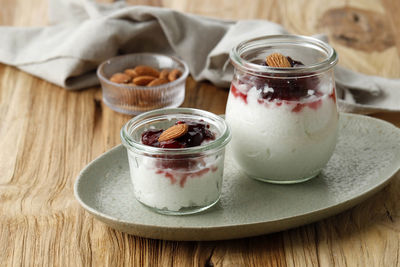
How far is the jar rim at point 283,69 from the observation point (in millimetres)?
1121

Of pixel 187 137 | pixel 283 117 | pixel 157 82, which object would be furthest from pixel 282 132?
pixel 157 82

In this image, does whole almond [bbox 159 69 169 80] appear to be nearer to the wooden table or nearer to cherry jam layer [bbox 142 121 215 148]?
the wooden table

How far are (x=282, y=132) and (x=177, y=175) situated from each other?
8.2 inches

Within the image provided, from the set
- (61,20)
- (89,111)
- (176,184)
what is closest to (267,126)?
(176,184)

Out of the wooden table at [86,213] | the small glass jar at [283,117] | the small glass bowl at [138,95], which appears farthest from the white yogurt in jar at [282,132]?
the small glass bowl at [138,95]

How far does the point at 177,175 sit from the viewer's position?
1080 millimetres

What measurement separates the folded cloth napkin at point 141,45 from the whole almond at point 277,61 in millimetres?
508

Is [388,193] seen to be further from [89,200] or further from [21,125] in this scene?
[21,125]

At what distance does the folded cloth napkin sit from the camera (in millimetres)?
1691

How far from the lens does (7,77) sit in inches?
71.6

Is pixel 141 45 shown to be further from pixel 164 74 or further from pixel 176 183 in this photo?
pixel 176 183

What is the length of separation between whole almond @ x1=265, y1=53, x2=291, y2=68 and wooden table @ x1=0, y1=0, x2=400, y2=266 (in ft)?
0.94

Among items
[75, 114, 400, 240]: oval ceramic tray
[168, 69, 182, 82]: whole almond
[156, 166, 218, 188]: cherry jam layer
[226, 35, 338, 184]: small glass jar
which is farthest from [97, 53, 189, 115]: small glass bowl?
[156, 166, 218, 188]: cherry jam layer

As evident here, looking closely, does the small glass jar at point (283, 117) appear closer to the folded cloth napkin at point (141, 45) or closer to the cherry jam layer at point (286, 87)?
the cherry jam layer at point (286, 87)
